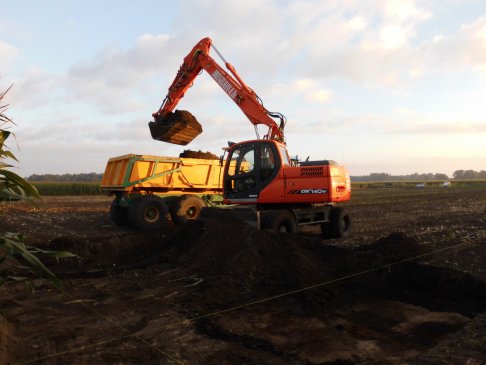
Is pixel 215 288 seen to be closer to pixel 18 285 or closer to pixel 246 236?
pixel 246 236

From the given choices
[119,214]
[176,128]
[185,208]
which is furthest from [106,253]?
[176,128]

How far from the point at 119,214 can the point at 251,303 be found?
981 cm

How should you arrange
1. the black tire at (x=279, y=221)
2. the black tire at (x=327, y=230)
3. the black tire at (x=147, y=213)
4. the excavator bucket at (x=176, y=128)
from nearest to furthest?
the black tire at (x=279, y=221) < the black tire at (x=327, y=230) < the black tire at (x=147, y=213) < the excavator bucket at (x=176, y=128)

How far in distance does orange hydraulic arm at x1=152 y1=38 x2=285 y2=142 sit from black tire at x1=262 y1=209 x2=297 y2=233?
297cm

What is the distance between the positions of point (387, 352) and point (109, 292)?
425 cm

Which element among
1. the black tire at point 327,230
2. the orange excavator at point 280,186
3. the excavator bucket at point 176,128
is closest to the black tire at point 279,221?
the orange excavator at point 280,186

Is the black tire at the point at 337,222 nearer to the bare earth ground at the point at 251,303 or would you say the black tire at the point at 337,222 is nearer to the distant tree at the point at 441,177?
the bare earth ground at the point at 251,303

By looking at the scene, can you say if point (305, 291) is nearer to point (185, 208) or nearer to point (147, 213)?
point (147, 213)

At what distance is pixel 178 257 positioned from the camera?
9008 mm

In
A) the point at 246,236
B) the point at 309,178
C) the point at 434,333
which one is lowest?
the point at 434,333

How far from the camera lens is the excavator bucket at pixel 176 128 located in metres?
14.5

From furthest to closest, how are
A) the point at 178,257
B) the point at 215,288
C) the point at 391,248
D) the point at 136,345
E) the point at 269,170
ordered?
the point at 269,170
the point at 178,257
the point at 391,248
the point at 215,288
the point at 136,345

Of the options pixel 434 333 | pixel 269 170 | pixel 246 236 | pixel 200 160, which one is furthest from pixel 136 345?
pixel 200 160

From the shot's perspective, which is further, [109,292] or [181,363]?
[109,292]
